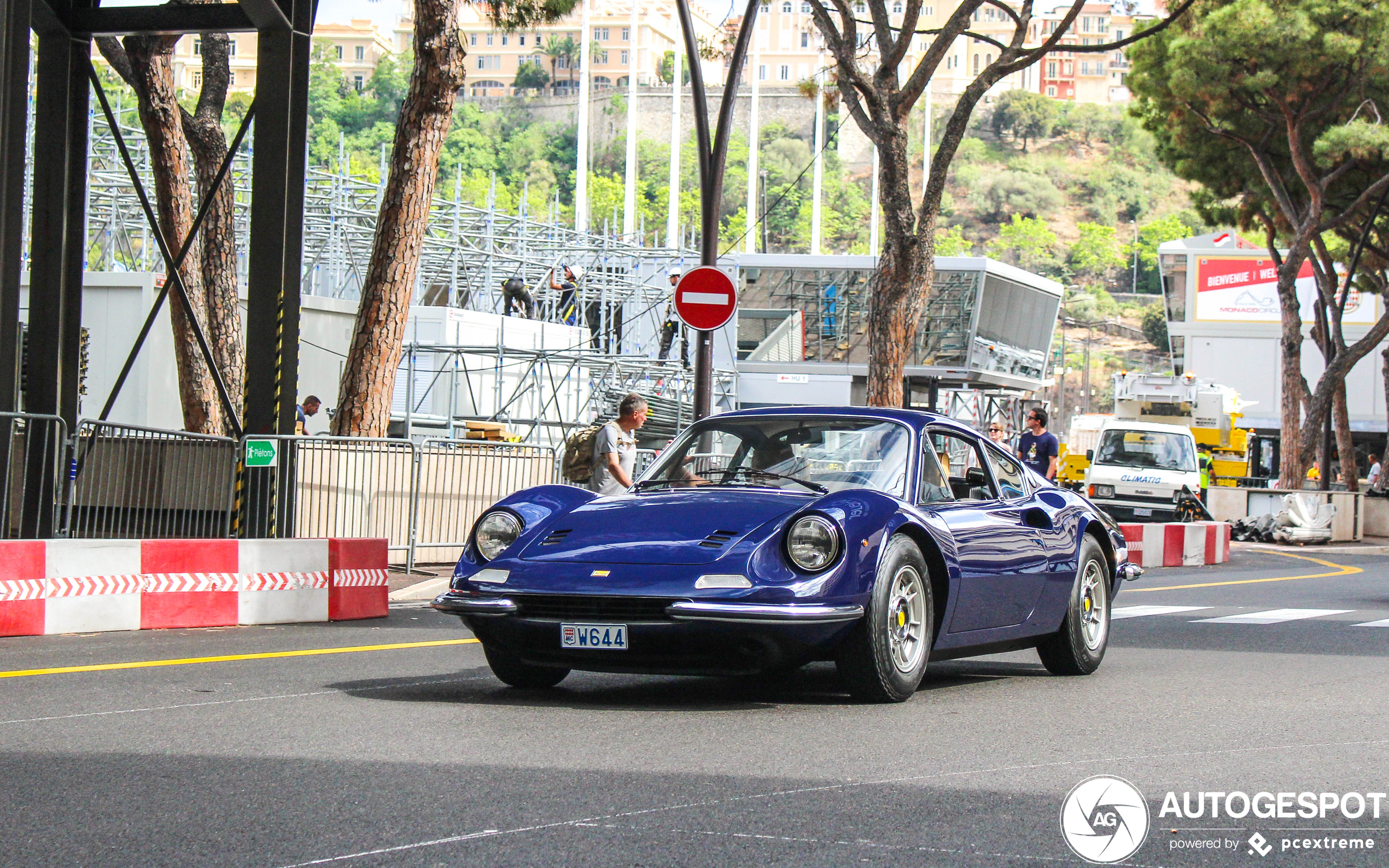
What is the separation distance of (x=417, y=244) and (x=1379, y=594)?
10.5 m

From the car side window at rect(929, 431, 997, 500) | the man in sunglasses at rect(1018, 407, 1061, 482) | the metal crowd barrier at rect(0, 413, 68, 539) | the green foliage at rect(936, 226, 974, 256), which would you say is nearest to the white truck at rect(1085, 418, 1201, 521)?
the man in sunglasses at rect(1018, 407, 1061, 482)

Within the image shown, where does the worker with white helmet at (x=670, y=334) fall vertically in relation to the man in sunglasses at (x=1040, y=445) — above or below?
above

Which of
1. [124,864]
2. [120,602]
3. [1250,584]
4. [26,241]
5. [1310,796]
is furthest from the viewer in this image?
[26,241]

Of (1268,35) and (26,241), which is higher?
(1268,35)

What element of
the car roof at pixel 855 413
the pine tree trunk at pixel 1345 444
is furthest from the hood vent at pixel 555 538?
the pine tree trunk at pixel 1345 444

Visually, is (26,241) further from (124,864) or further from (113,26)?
(124,864)

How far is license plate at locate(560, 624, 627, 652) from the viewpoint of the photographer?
6.46 m

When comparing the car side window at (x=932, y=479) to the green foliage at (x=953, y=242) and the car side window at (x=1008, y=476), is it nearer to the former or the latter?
the car side window at (x=1008, y=476)

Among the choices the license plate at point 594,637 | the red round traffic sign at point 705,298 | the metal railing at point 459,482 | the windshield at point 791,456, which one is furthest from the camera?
the metal railing at point 459,482

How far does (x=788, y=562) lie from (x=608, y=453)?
559cm

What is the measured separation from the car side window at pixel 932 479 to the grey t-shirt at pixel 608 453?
4.36 metres

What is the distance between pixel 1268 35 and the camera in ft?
102

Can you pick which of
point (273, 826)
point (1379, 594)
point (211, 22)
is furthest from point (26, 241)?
point (273, 826)

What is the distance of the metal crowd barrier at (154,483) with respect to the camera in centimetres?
1349
